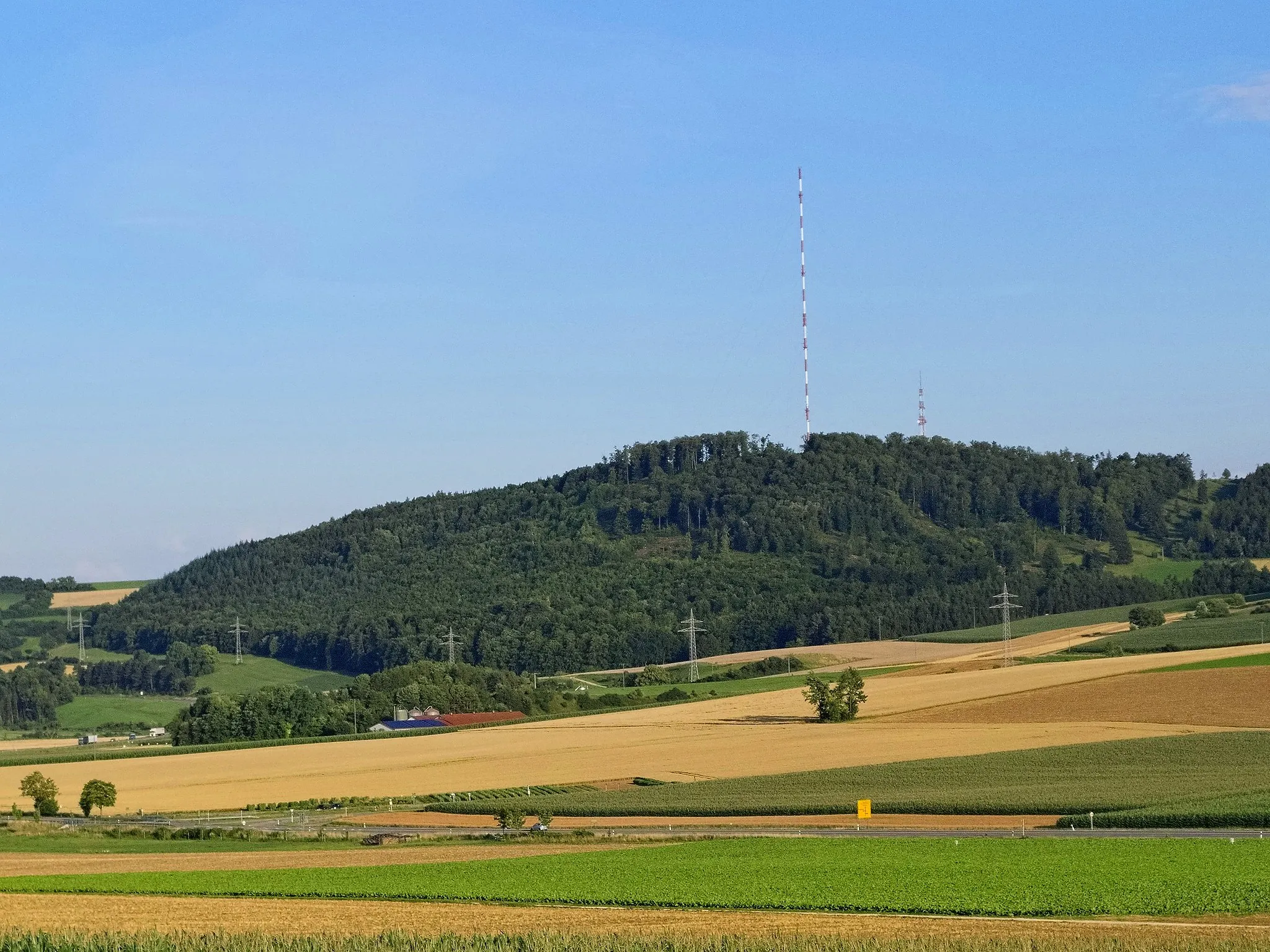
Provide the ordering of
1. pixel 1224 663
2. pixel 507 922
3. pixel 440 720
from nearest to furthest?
pixel 507 922, pixel 1224 663, pixel 440 720

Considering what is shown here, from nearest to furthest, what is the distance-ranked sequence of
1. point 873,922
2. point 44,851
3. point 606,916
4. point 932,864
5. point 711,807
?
point 873,922, point 606,916, point 932,864, point 44,851, point 711,807

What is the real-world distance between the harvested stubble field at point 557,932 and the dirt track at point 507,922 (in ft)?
0.19

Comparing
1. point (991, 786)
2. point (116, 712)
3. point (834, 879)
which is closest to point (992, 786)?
point (991, 786)

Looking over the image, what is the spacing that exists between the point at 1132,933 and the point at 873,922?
5.87 m

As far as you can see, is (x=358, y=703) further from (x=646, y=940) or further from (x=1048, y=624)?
(x=646, y=940)

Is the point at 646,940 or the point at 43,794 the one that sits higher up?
the point at 646,940

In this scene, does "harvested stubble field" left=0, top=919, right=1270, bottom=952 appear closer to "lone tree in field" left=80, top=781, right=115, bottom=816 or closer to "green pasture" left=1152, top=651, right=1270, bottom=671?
"lone tree in field" left=80, top=781, right=115, bottom=816

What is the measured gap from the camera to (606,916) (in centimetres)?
3944

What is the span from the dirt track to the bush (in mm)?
129295

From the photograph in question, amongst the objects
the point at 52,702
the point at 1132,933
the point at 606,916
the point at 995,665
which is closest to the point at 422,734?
the point at 995,665

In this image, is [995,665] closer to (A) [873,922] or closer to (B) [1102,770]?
(B) [1102,770]

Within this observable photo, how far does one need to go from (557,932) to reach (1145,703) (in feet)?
231

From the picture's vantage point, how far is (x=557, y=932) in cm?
3606

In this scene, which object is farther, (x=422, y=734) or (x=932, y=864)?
(x=422, y=734)
